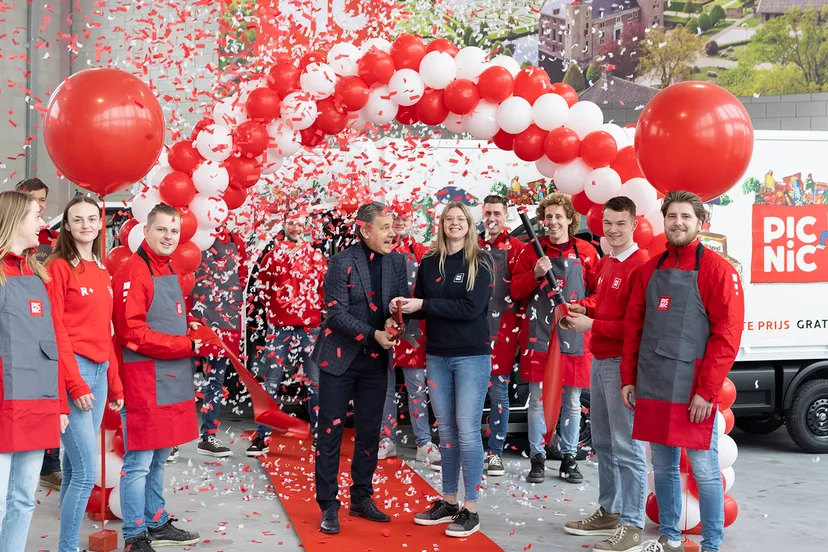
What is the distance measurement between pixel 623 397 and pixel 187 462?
3.38 metres

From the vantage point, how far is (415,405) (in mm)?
6266

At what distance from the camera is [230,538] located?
14.7 feet

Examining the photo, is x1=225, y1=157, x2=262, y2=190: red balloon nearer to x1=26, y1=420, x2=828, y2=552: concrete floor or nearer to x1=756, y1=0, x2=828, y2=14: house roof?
x1=26, y1=420, x2=828, y2=552: concrete floor

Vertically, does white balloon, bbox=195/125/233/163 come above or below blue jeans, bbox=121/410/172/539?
above

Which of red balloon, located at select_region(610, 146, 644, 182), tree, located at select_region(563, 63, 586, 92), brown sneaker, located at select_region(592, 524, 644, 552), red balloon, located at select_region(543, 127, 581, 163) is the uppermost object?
tree, located at select_region(563, 63, 586, 92)

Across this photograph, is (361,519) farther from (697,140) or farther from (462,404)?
(697,140)

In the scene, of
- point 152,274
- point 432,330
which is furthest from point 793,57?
point 152,274

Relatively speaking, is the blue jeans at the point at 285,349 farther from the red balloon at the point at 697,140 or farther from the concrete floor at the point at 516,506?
the red balloon at the point at 697,140

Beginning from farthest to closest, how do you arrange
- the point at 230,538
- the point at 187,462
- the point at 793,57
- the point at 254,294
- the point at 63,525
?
the point at 793,57
the point at 254,294
the point at 187,462
the point at 230,538
the point at 63,525

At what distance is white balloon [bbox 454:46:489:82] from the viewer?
489cm

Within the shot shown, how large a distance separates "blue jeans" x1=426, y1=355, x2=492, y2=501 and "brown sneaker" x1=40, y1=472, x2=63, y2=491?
2.51 m

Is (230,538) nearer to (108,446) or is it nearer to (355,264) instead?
(108,446)

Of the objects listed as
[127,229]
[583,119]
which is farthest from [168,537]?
[583,119]

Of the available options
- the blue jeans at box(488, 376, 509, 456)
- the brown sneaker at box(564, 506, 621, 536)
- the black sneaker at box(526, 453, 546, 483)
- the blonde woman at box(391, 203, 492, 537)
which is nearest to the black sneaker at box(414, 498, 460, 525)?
the blonde woman at box(391, 203, 492, 537)
